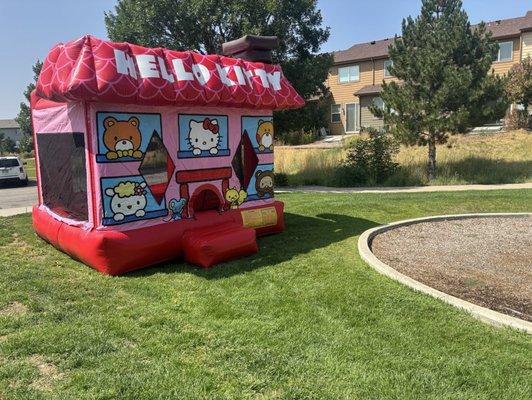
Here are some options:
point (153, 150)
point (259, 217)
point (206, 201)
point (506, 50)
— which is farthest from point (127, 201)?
point (506, 50)

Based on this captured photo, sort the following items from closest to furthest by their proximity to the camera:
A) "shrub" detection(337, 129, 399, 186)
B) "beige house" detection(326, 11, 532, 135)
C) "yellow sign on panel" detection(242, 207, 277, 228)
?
"yellow sign on panel" detection(242, 207, 277, 228) < "shrub" detection(337, 129, 399, 186) < "beige house" detection(326, 11, 532, 135)

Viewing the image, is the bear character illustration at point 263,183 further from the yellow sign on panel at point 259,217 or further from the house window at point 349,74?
the house window at point 349,74

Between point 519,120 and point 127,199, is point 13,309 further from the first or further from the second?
point 519,120

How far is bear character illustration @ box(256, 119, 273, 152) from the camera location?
7996mm

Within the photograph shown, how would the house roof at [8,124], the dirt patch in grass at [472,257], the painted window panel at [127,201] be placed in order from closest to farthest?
1. the dirt patch in grass at [472,257]
2. the painted window panel at [127,201]
3. the house roof at [8,124]

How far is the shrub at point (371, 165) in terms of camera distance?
16.8 metres

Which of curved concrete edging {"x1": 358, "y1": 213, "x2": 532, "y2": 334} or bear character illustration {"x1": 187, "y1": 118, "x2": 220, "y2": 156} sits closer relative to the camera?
curved concrete edging {"x1": 358, "y1": 213, "x2": 532, "y2": 334}

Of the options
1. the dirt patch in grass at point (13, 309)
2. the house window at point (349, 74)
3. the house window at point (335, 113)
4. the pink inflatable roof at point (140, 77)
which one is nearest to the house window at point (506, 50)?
the house window at point (349, 74)

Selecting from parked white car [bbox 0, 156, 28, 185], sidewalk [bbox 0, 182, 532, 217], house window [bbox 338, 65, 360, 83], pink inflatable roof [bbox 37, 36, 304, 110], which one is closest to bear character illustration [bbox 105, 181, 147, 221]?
pink inflatable roof [bbox 37, 36, 304, 110]

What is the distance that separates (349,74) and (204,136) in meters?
31.2

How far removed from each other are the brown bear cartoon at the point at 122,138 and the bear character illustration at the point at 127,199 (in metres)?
0.39

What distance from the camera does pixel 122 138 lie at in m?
6.12

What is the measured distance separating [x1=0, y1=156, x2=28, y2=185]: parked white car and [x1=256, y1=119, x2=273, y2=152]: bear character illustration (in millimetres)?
18853

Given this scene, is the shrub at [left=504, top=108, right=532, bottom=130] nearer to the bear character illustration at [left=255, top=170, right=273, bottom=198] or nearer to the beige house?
the beige house
